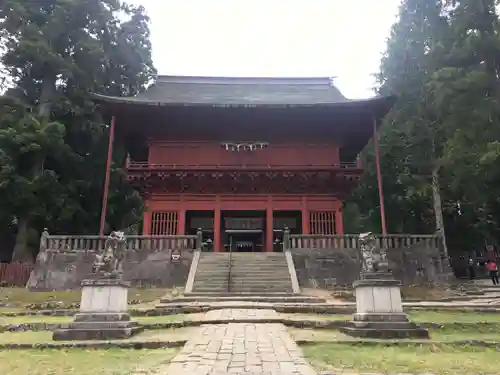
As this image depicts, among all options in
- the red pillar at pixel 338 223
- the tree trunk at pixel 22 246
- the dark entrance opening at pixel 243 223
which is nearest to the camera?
the red pillar at pixel 338 223

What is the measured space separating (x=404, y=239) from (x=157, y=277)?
942cm

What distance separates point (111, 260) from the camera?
798cm

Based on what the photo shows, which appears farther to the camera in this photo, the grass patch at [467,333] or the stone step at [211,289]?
the stone step at [211,289]

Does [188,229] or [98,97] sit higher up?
[98,97]

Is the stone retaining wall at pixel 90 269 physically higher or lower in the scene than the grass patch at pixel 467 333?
higher

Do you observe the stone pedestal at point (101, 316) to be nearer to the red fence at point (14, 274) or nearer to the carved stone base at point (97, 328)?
the carved stone base at point (97, 328)

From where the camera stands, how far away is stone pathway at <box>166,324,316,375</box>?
3977 mm

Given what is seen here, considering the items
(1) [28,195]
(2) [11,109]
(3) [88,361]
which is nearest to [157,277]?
(1) [28,195]

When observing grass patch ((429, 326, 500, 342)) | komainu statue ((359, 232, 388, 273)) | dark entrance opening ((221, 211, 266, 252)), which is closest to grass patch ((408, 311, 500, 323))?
grass patch ((429, 326, 500, 342))

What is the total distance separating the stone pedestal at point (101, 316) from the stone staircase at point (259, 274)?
617 centimetres

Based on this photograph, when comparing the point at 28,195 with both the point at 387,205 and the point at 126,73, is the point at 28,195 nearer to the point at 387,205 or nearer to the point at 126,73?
the point at 126,73

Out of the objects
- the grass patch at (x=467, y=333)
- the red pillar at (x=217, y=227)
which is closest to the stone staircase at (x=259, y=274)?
the red pillar at (x=217, y=227)

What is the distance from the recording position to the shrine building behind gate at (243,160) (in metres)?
19.3

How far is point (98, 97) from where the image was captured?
1844 centimetres
